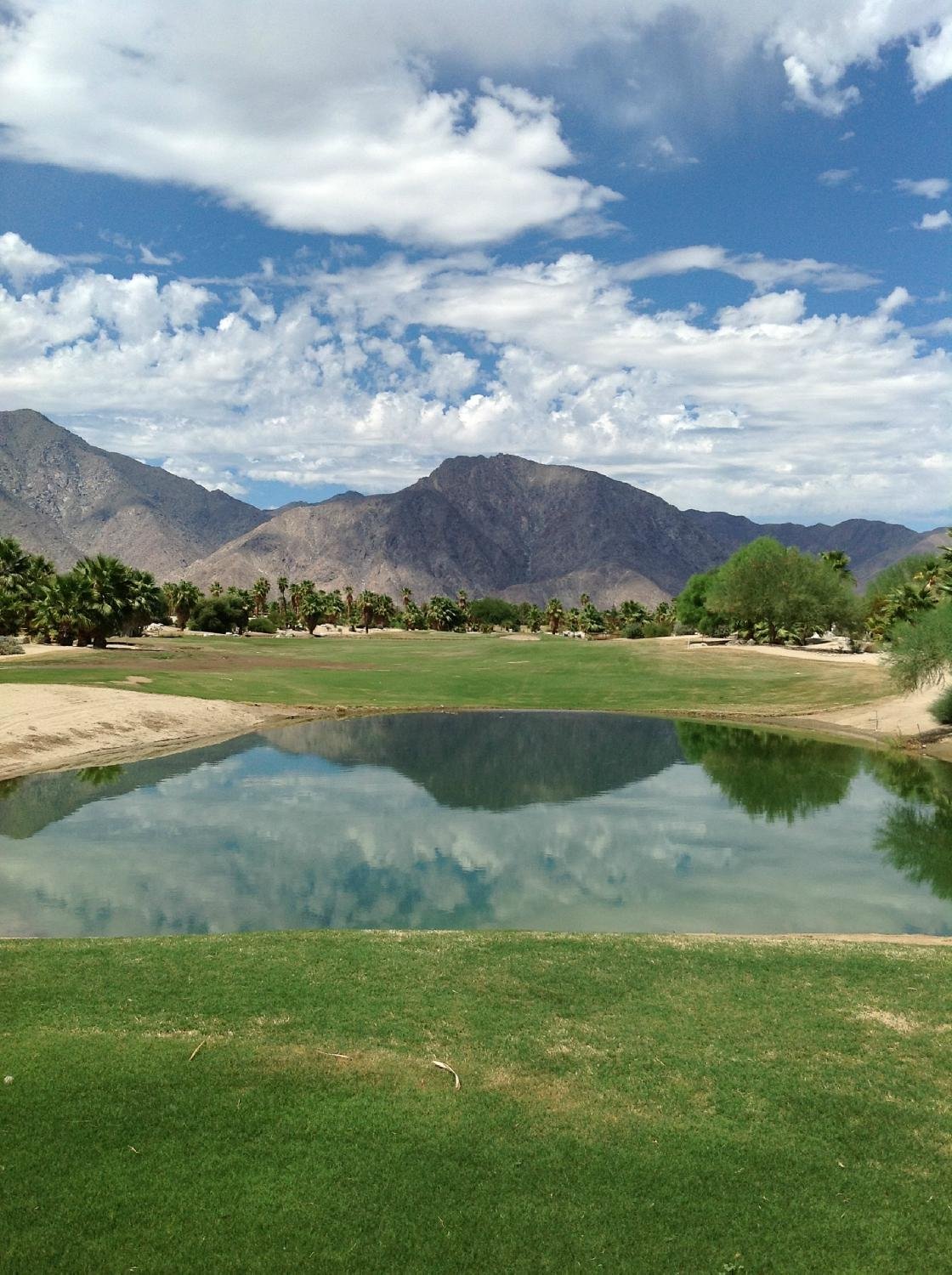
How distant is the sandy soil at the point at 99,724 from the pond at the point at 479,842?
2.41m

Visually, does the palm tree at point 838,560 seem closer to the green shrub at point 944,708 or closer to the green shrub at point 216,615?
the green shrub at point 944,708

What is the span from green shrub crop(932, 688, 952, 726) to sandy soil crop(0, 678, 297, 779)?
46.0 metres

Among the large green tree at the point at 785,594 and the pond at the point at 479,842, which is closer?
the pond at the point at 479,842

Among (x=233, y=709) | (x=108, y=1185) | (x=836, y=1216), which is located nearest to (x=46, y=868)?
(x=108, y=1185)

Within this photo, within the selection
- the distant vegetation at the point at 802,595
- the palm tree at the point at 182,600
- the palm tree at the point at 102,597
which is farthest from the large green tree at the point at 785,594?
the palm tree at the point at 182,600

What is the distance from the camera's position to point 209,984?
1477 cm

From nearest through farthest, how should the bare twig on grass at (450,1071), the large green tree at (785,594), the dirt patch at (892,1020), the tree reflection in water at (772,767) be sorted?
the bare twig on grass at (450,1071) → the dirt patch at (892,1020) → the tree reflection in water at (772,767) → the large green tree at (785,594)

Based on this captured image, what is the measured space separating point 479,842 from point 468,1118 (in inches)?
871

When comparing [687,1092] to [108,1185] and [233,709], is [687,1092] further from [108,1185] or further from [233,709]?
[233,709]

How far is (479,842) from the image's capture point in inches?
1291

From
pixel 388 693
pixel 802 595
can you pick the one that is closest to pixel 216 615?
pixel 388 693

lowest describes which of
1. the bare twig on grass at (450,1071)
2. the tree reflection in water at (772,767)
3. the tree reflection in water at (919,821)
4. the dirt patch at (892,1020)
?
the tree reflection in water at (772,767)

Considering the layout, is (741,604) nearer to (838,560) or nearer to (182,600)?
(838,560)

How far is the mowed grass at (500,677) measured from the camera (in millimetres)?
74438
